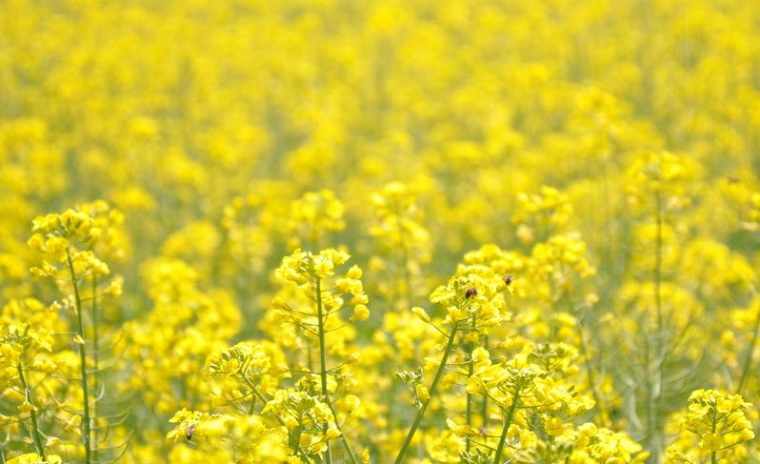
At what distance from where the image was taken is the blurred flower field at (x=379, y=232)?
9.73ft

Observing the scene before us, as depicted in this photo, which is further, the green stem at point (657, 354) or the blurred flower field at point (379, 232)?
the green stem at point (657, 354)

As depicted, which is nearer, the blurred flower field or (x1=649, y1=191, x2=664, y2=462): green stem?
the blurred flower field

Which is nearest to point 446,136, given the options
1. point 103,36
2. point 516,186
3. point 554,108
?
point 554,108

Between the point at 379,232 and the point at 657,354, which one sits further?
the point at 657,354

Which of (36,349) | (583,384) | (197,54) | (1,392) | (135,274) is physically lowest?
(135,274)

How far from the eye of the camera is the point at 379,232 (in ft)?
15.4

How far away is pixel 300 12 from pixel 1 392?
15.2 m

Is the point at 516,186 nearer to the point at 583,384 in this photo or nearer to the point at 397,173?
the point at 397,173

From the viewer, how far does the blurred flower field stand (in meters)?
2.96

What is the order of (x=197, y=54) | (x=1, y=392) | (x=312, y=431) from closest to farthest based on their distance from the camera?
1. (x=312, y=431)
2. (x=1, y=392)
3. (x=197, y=54)

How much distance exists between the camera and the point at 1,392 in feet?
11.2

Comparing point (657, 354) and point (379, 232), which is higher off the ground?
point (379, 232)

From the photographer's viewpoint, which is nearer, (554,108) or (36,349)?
(36,349)

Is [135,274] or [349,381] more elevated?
[349,381]
